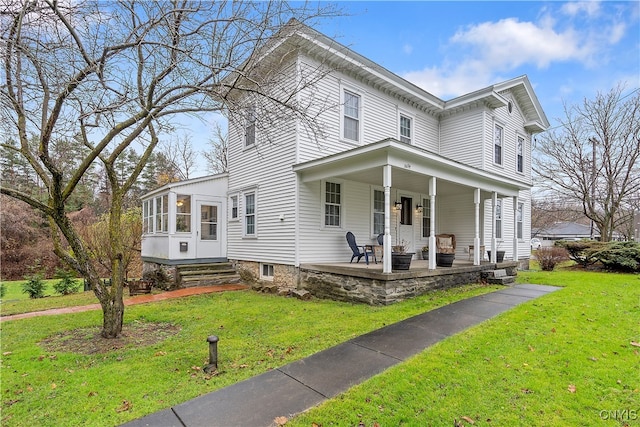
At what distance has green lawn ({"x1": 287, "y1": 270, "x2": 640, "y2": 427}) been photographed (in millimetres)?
2688

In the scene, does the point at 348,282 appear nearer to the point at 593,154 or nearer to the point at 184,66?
the point at 184,66

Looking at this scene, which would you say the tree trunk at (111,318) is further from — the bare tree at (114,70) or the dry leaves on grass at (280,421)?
the dry leaves on grass at (280,421)

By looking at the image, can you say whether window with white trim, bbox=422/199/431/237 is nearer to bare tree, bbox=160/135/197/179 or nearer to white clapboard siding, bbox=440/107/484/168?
white clapboard siding, bbox=440/107/484/168

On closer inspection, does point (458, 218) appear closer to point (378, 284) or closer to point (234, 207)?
point (378, 284)

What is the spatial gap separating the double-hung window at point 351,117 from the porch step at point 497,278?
5.69 metres

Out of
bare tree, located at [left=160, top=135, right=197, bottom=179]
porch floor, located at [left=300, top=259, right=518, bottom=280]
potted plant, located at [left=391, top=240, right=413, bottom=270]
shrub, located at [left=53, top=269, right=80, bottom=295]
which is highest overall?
bare tree, located at [left=160, top=135, right=197, bottom=179]

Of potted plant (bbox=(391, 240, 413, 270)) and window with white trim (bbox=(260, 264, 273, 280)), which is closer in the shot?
potted plant (bbox=(391, 240, 413, 270))

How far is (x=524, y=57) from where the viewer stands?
44.6 feet

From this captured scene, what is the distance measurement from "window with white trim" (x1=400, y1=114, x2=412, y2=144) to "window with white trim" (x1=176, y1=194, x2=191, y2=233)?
778 cm

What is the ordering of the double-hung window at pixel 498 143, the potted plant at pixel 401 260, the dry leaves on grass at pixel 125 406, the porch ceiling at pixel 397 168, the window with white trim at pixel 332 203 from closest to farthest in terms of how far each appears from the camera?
the dry leaves on grass at pixel 125 406
the porch ceiling at pixel 397 168
the potted plant at pixel 401 260
the window with white trim at pixel 332 203
the double-hung window at pixel 498 143

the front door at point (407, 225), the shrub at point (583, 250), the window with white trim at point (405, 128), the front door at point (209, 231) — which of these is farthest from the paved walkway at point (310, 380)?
the shrub at point (583, 250)

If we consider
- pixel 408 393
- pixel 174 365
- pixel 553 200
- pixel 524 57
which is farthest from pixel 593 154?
pixel 174 365

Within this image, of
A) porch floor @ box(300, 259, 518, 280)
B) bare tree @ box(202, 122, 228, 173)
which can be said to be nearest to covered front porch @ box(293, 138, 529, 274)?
porch floor @ box(300, 259, 518, 280)

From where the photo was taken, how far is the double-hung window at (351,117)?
31.0 feet
